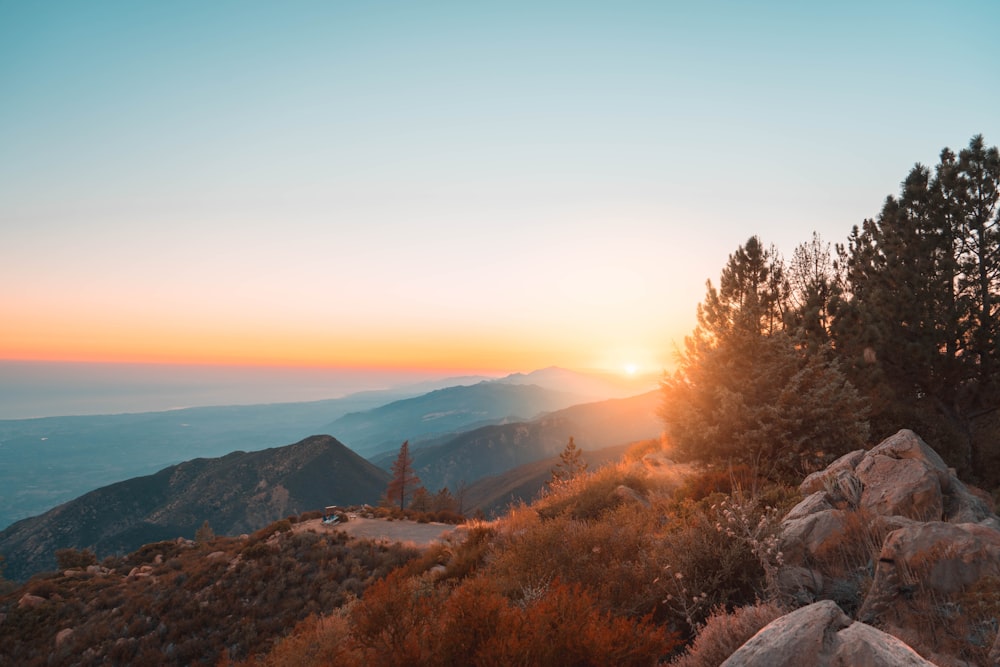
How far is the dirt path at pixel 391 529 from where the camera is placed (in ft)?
69.1

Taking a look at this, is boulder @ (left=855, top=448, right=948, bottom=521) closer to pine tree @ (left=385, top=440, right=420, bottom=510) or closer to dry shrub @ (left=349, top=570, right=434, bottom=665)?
dry shrub @ (left=349, top=570, right=434, bottom=665)

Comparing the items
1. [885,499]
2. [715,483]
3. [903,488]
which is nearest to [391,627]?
[885,499]

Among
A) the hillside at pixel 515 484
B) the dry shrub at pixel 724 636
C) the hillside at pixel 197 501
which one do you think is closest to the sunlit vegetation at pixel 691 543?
the dry shrub at pixel 724 636

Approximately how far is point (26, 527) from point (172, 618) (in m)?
162

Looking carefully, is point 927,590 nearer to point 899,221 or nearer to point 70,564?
point 899,221

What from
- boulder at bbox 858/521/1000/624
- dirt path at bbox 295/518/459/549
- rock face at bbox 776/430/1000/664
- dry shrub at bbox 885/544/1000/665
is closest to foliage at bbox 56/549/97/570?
dirt path at bbox 295/518/459/549

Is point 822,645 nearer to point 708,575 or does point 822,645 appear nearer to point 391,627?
point 708,575

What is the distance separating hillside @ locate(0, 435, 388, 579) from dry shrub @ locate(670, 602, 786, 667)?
12651 cm

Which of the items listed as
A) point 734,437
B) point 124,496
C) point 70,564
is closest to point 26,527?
point 124,496

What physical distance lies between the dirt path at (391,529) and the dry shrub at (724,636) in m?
16.8

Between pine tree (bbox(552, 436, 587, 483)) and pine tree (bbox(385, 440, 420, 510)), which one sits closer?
pine tree (bbox(552, 436, 587, 483))

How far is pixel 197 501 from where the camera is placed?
4852 inches

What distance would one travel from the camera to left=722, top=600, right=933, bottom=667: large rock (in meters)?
2.79

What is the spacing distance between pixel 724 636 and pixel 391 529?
886 inches
